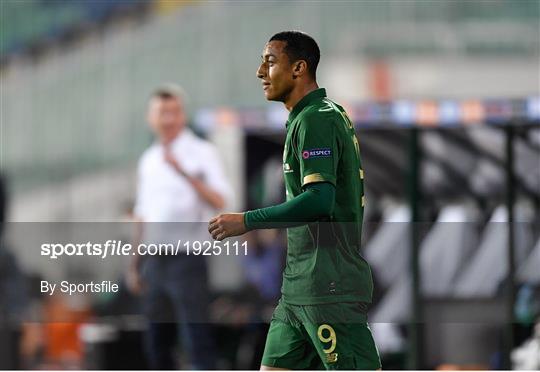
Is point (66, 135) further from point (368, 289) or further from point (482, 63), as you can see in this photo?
point (368, 289)

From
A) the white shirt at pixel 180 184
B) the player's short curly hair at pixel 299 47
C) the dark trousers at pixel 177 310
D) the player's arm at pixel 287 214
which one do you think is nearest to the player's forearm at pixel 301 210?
the player's arm at pixel 287 214

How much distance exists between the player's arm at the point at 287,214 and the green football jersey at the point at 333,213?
0.13ft

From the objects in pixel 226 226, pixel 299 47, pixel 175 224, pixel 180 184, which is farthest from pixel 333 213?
pixel 180 184

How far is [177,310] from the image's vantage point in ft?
26.9

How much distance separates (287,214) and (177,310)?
11.7ft

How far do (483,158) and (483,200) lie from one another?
34 centimetres

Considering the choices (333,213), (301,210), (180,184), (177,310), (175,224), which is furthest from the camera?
(180,184)

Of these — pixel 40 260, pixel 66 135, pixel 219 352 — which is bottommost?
pixel 219 352

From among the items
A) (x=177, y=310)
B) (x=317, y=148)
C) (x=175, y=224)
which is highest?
(x=317, y=148)

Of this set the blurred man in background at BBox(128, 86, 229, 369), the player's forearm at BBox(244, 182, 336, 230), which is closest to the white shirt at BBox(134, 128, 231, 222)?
the blurred man in background at BBox(128, 86, 229, 369)

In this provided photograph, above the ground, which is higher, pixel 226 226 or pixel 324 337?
pixel 226 226

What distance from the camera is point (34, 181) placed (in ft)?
34.8

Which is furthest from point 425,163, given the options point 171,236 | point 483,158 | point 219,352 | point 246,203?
point 171,236

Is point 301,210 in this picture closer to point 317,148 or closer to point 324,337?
point 317,148
